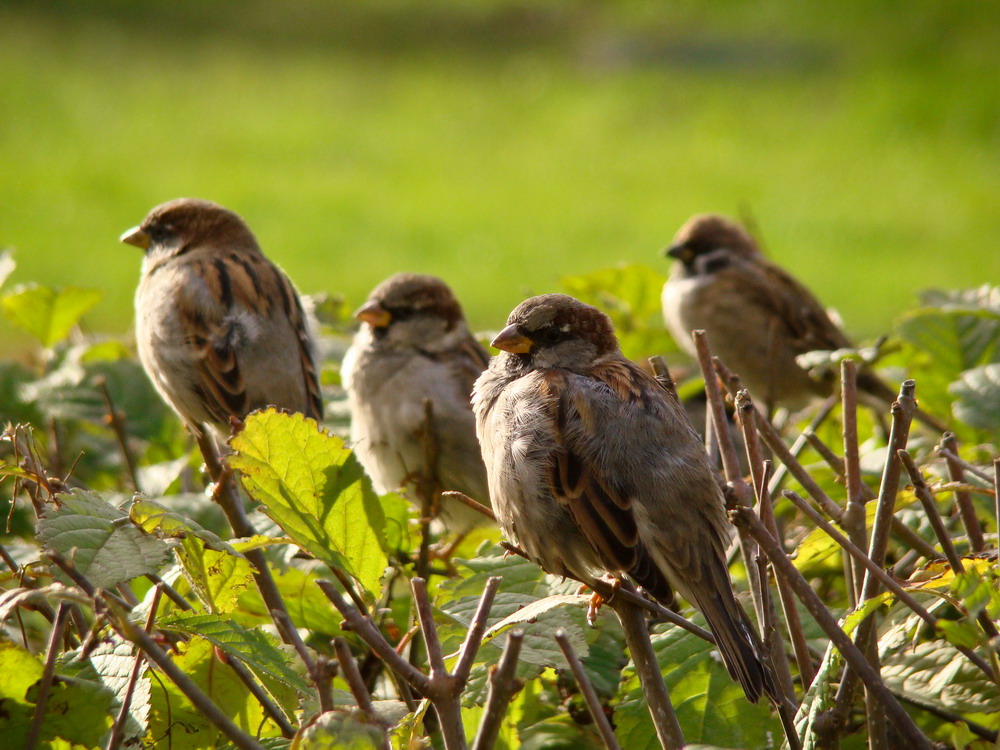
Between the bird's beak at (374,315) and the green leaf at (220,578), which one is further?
the bird's beak at (374,315)

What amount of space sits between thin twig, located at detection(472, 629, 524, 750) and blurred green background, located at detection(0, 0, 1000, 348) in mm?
5879

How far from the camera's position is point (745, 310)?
3916mm

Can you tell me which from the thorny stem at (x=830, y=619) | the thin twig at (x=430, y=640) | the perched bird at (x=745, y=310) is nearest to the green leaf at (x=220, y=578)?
the thin twig at (x=430, y=640)

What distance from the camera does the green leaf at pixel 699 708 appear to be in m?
1.26

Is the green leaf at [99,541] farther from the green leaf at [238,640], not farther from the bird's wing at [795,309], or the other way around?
the bird's wing at [795,309]

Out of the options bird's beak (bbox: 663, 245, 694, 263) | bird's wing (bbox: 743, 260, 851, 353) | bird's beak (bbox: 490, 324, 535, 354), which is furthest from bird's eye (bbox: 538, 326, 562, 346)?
bird's beak (bbox: 663, 245, 694, 263)

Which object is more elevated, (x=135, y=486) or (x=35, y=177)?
(x=35, y=177)

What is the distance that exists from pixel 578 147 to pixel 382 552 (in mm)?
9335

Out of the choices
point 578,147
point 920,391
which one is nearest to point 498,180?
point 578,147

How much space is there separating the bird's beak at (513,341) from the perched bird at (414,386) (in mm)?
803

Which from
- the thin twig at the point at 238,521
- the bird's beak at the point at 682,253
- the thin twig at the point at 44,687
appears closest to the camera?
the thin twig at the point at 44,687

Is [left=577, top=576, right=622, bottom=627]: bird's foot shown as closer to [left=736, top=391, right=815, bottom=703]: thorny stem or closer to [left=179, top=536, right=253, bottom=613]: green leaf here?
[left=736, top=391, right=815, bottom=703]: thorny stem

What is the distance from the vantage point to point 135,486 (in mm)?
1869

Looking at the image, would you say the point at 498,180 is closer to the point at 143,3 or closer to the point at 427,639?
the point at 143,3
